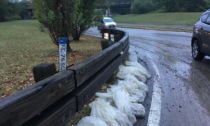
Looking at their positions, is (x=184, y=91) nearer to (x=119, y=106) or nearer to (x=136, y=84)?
(x=136, y=84)

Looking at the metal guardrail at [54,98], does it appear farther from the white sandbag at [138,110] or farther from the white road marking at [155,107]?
the white road marking at [155,107]

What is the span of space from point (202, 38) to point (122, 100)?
242 inches

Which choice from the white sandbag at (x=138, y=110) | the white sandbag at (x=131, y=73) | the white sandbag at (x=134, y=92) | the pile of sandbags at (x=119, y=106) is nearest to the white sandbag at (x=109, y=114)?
the pile of sandbags at (x=119, y=106)

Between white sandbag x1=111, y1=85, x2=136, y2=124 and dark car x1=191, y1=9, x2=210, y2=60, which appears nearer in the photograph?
white sandbag x1=111, y1=85, x2=136, y2=124

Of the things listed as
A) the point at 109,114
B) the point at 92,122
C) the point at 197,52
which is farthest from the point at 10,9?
the point at 92,122

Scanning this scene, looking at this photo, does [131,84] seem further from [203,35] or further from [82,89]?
[203,35]

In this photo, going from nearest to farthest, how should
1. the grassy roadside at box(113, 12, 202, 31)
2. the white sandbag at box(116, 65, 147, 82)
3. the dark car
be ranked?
the white sandbag at box(116, 65, 147, 82)
the dark car
the grassy roadside at box(113, 12, 202, 31)

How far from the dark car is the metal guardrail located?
5558 millimetres

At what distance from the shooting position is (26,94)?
123 inches

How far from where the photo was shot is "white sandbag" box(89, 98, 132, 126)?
15.1 feet

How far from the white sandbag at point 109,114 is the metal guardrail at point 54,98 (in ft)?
0.65

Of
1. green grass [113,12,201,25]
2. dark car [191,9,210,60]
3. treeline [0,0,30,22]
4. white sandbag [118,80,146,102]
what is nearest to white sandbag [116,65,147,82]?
white sandbag [118,80,146,102]

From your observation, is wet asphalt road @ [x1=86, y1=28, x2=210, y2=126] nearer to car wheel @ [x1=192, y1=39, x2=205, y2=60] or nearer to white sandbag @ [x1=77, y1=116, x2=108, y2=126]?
car wheel @ [x1=192, y1=39, x2=205, y2=60]

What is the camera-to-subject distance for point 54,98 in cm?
372
